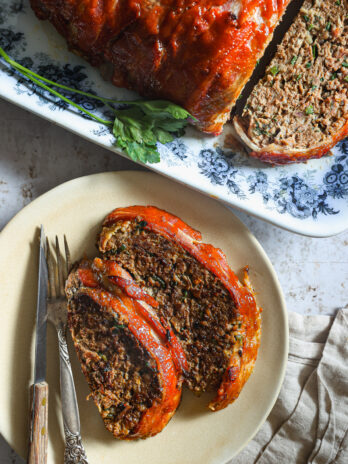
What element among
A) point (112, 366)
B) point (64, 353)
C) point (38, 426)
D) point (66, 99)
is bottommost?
point (38, 426)

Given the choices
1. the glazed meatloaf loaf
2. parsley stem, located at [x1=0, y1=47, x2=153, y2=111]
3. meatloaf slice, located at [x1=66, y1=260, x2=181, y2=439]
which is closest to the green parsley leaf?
the glazed meatloaf loaf

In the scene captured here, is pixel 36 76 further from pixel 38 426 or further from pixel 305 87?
pixel 38 426

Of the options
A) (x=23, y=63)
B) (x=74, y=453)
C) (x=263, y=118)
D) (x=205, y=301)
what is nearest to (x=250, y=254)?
(x=205, y=301)

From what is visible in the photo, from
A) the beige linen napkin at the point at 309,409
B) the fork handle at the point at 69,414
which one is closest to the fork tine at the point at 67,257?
the fork handle at the point at 69,414

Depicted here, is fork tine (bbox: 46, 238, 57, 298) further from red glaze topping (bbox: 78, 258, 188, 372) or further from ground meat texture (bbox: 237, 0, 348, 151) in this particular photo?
ground meat texture (bbox: 237, 0, 348, 151)

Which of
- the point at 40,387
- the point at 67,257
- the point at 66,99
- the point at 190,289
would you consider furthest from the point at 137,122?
the point at 40,387
